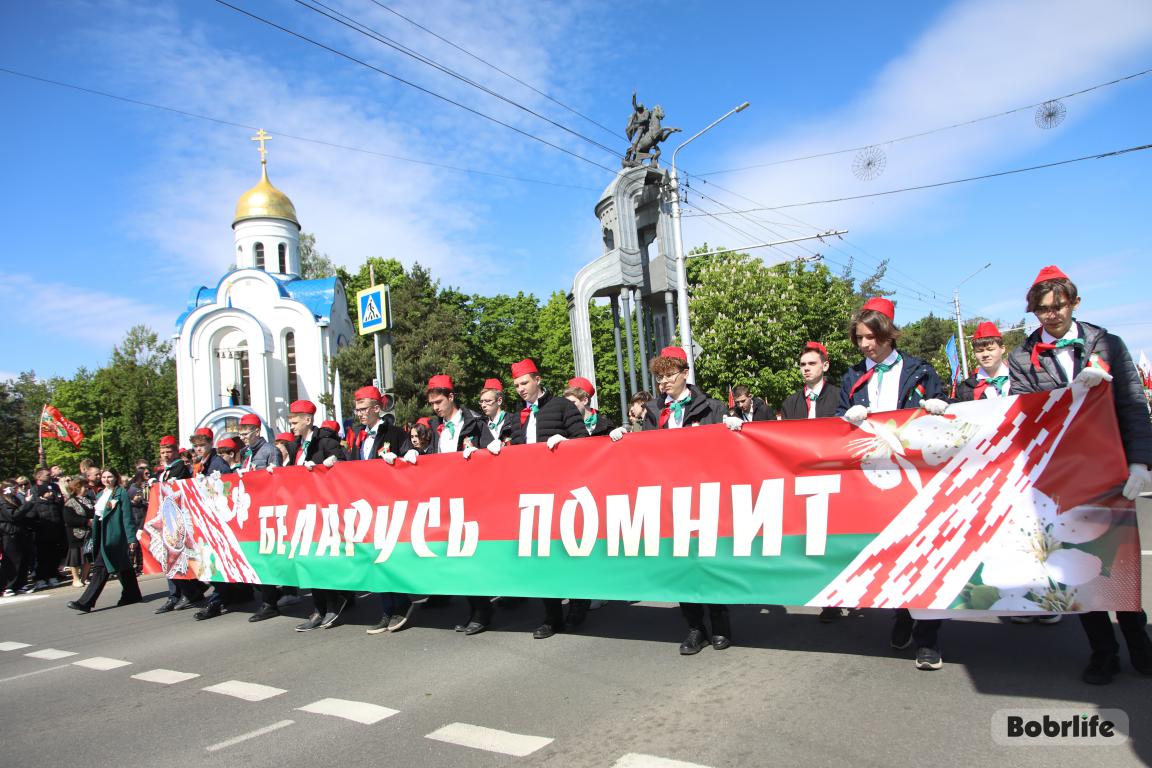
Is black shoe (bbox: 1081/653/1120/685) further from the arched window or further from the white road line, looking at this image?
the arched window

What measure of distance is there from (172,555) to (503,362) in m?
43.7

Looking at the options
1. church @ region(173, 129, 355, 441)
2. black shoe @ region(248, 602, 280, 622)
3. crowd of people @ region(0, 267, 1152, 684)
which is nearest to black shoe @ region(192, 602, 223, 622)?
crowd of people @ region(0, 267, 1152, 684)

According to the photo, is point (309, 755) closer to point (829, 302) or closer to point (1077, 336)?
point (1077, 336)

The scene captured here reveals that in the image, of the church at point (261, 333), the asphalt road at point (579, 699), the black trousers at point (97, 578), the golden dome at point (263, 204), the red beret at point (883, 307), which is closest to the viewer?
the asphalt road at point (579, 699)

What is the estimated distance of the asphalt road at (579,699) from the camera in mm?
3562

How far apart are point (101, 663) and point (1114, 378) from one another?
775cm

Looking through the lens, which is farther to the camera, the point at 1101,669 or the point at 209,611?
the point at 209,611

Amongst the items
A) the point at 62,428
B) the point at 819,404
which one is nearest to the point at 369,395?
the point at 819,404

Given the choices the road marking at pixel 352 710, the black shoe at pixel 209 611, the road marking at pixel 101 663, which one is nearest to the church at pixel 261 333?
the black shoe at pixel 209 611

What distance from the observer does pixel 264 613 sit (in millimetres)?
8094

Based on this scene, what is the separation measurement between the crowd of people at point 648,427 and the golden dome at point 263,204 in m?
37.8

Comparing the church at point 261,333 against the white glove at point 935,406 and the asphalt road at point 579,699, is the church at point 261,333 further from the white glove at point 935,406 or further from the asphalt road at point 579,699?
the white glove at point 935,406

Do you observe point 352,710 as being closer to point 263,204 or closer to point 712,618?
point 712,618

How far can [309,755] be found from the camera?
12.8 feet
